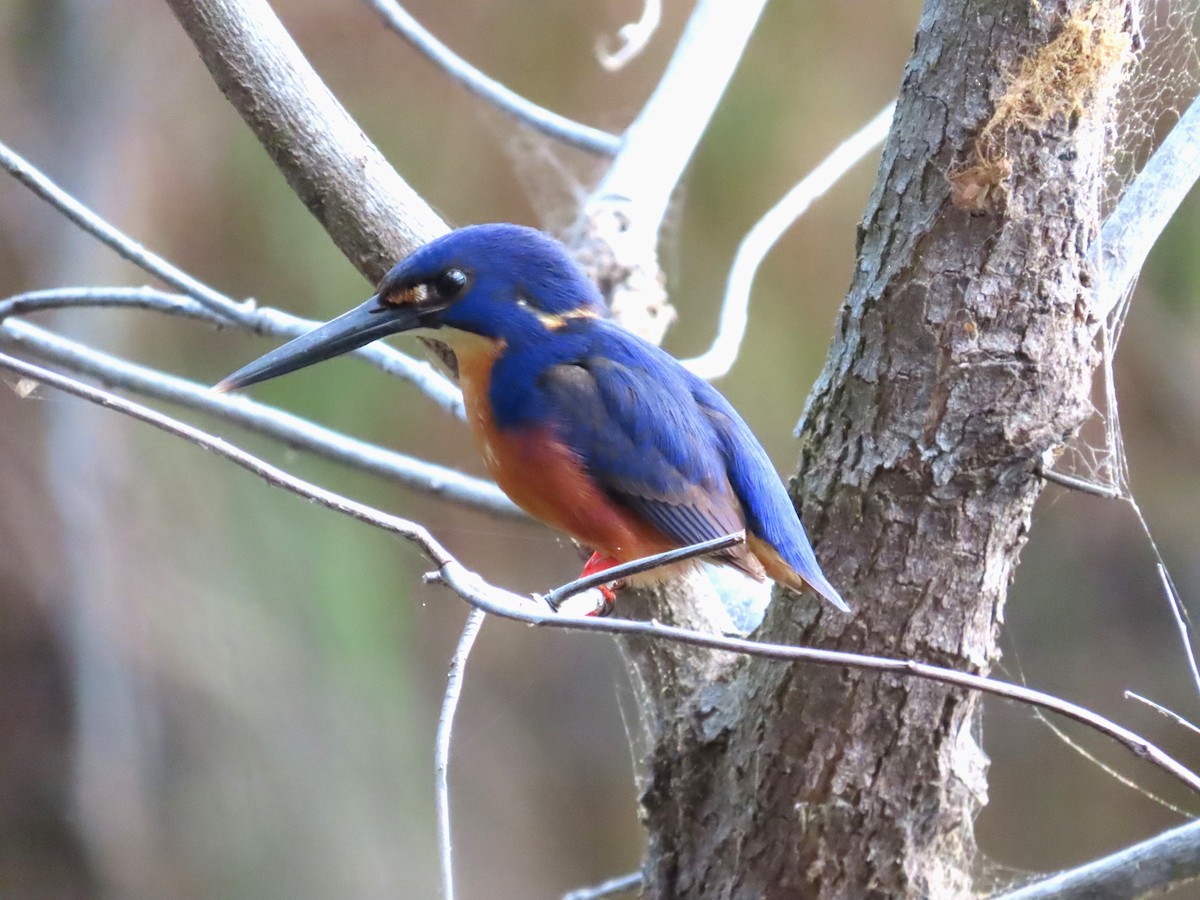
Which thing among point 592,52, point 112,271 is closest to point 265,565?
point 112,271

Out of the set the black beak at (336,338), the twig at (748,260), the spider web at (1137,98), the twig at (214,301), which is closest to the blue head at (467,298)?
the black beak at (336,338)

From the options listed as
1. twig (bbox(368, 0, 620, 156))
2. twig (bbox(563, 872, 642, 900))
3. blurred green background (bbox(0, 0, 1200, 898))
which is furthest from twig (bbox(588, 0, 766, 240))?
blurred green background (bbox(0, 0, 1200, 898))

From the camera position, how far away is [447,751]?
0.69m

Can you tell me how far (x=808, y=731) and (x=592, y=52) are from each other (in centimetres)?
269

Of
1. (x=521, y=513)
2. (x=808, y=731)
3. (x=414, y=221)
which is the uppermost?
(x=414, y=221)

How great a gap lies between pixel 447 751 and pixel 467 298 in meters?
0.62

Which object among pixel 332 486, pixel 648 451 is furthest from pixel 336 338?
pixel 332 486

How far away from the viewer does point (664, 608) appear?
132 centimetres

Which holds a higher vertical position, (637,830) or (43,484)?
(43,484)

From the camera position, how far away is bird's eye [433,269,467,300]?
1.18 meters

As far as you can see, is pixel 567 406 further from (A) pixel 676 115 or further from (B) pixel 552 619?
(A) pixel 676 115

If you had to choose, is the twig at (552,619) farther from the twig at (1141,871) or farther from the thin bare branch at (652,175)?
the thin bare branch at (652,175)

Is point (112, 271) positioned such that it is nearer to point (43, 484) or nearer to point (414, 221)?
point (43, 484)

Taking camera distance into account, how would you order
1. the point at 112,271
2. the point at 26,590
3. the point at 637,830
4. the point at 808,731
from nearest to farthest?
1. the point at 808,731
2. the point at 112,271
3. the point at 26,590
4. the point at 637,830
